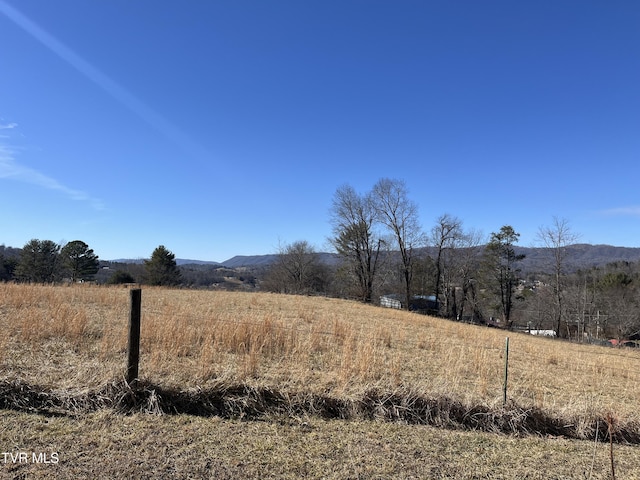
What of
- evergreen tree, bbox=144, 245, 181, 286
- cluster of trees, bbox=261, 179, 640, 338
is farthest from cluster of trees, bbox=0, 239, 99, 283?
cluster of trees, bbox=261, 179, 640, 338

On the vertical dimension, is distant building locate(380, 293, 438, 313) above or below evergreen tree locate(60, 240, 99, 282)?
below

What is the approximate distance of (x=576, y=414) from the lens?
4.80 m

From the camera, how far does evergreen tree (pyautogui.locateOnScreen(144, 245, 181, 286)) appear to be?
46.6m

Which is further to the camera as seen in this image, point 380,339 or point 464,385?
point 380,339

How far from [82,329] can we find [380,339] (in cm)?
685

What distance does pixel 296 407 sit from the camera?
14.8ft

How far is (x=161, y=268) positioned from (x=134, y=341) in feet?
155

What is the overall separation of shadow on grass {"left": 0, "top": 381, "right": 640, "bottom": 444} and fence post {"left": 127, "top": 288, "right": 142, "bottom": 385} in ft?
0.42

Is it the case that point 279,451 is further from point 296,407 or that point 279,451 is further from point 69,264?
point 69,264

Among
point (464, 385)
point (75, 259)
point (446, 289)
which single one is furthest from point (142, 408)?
point (75, 259)

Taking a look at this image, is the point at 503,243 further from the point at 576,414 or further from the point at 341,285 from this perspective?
the point at 576,414

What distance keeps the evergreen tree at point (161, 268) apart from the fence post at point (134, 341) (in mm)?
45371

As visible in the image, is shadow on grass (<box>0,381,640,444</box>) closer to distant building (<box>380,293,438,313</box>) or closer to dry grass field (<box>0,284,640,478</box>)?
dry grass field (<box>0,284,640,478</box>)

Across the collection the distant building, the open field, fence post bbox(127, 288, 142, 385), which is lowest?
the distant building
